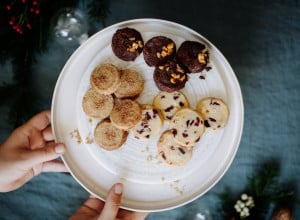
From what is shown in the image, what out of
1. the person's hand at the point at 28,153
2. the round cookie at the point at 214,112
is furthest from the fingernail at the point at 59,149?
the round cookie at the point at 214,112

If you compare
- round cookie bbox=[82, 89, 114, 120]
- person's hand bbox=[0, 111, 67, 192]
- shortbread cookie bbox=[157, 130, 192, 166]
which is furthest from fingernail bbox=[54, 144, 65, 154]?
shortbread cookie bbox=[157, 130, 192, 166]

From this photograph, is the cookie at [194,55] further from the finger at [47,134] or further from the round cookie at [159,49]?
the finger at [47,134]

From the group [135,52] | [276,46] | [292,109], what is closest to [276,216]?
[292,109]

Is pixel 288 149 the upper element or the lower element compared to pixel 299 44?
lower

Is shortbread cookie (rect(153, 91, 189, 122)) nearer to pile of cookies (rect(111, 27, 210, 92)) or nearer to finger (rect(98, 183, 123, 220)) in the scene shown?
pile of cookies (rect(111, 27, 210, 92))

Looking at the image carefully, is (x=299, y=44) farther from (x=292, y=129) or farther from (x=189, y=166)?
(x=189, y=166)

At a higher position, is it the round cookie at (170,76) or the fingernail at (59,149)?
the round cookie at (170,76)
